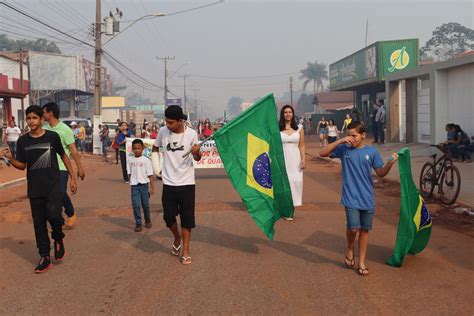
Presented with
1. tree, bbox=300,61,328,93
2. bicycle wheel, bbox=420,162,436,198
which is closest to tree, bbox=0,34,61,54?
tree, bbox=300,61,328,93

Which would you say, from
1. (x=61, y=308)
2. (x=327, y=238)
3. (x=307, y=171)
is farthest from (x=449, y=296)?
(x=307, y=171)

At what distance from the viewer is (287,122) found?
27.7ft

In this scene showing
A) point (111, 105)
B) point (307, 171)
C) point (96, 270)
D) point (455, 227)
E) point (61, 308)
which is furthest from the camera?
point (111, 105)

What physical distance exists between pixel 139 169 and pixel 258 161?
220 centimetres

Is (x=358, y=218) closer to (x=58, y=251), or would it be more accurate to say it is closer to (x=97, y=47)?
(x=58, y=251)

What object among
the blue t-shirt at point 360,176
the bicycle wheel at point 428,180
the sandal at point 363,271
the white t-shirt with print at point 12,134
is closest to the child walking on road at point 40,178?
the blue t-shirt at point 360,176

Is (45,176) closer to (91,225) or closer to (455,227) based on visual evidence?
(91,225)

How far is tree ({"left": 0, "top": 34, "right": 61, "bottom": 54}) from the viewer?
299ft

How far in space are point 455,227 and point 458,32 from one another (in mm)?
98036

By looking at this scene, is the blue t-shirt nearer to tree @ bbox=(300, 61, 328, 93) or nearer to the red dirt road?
the red dirt road

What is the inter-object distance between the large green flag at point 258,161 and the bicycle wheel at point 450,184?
4.30 m

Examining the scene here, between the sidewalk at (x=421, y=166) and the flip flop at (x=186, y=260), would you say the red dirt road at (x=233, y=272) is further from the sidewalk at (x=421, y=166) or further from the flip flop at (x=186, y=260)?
the sidewalk at (x=421, y=166)

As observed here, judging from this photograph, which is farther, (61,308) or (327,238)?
(327,238)

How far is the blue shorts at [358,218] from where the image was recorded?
18.3 ft
